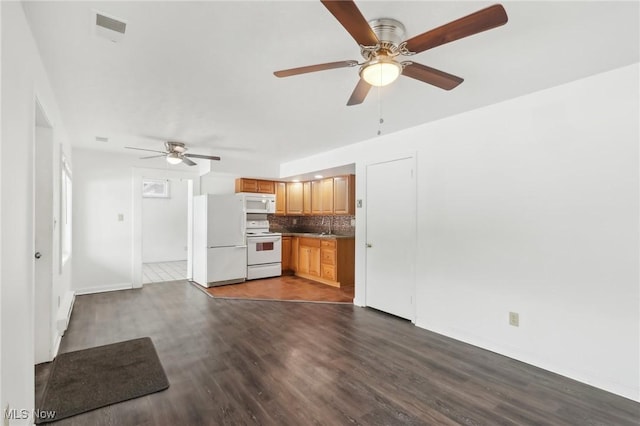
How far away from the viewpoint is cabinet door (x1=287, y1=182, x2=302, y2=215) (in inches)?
259

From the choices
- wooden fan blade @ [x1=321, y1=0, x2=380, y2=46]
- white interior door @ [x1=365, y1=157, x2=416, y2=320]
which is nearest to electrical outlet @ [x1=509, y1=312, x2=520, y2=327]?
white interior door @ [x1=365, y1=157, x2=416, y2=320]

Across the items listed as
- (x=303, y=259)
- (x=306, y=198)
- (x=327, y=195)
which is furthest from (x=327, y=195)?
(x=303, y=259)

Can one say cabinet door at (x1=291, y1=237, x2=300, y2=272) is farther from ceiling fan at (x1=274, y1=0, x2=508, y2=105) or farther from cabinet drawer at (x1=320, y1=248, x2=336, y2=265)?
ceiling fan at (x1=274, y1=0, x2=508, y2=105)

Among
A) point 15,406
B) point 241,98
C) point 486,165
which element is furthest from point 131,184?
point 486,165

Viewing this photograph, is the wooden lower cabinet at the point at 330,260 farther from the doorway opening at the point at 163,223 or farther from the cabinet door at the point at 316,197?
the doorway opening at the point at 163,223

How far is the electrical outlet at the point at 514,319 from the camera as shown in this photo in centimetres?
276

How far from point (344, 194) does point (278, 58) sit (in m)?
3.57

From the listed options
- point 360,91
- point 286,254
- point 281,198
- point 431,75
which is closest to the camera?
point 431,75

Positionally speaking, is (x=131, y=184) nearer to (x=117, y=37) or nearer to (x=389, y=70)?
(x=117, y=37)

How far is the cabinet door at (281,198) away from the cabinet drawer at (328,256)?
1.53 meters

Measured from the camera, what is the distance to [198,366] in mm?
2584

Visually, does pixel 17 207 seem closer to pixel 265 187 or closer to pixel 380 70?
pixel 380 70

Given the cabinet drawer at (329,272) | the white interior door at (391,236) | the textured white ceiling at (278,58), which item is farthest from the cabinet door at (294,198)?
the textured white ceiling at (278,58)

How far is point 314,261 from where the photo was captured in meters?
5.98
